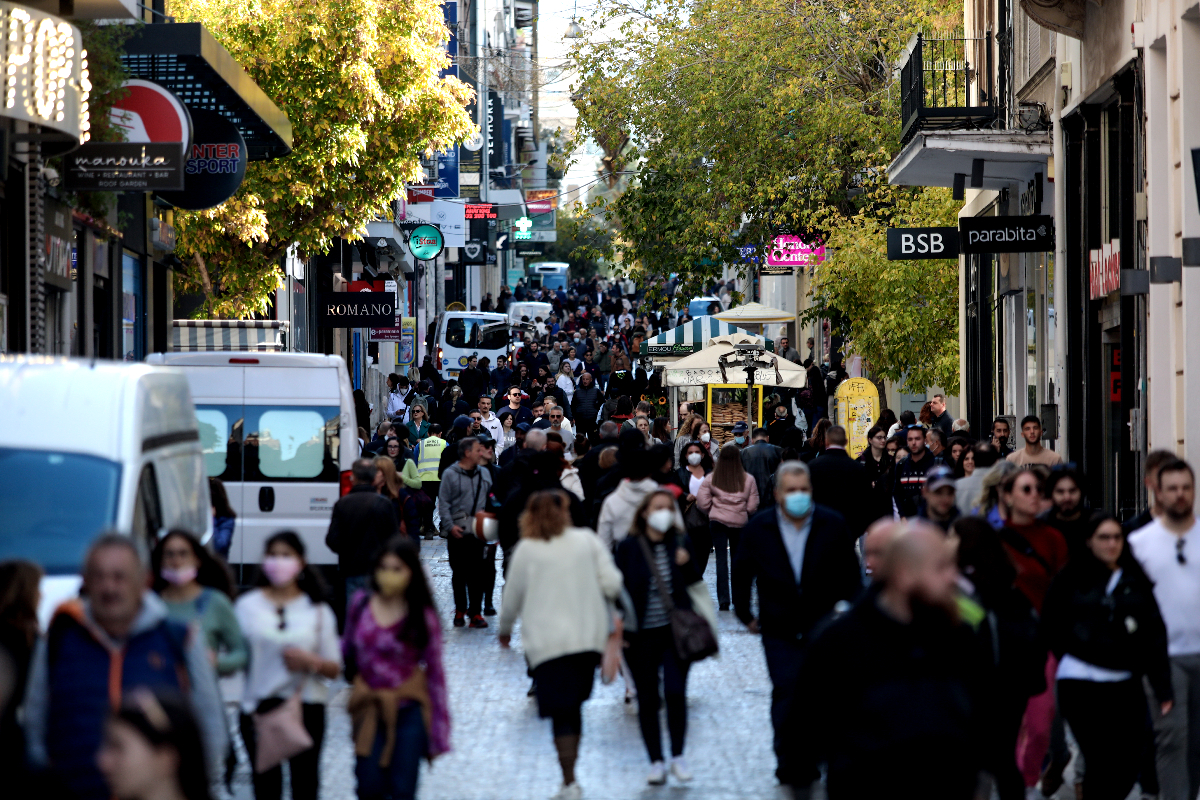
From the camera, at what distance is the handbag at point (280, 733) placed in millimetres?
7328

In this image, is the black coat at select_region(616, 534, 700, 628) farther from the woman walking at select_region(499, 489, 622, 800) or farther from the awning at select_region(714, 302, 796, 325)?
the awning at select_region(714, 302, 796, 325)

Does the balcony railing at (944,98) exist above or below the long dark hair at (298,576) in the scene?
above

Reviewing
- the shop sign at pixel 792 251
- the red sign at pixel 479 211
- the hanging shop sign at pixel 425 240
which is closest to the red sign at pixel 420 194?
the hanging shop sign at pixel 425 240

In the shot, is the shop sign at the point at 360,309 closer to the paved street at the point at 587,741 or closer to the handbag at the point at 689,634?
the paved street at the point at 587,741

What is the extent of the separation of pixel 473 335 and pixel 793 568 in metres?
38.7

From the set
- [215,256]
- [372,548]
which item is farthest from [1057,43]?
[215,256]

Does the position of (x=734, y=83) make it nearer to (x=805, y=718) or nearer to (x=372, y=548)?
(x=372, y=548)

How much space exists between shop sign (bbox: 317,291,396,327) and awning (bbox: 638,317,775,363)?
4.94 meters

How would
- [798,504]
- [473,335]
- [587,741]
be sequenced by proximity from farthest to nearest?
[473,335]
[587,741]
[798,504]

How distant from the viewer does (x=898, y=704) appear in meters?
5.03

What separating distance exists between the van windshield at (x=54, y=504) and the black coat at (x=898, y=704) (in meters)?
4.16

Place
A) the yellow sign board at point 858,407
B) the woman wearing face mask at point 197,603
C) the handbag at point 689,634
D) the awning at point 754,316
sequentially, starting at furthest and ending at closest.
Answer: the awning at point 754,316
the yellow sign board at point 858,407
the handbag at point 689,634
the woman wearing face mask at point 197,603

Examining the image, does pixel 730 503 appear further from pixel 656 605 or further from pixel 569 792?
pixel 569 792

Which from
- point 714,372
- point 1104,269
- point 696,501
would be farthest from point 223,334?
Result: point 1104,269
